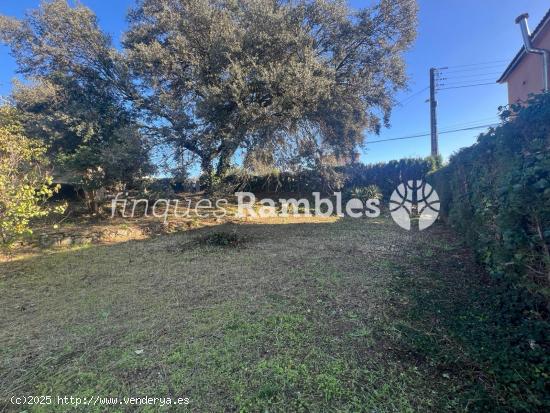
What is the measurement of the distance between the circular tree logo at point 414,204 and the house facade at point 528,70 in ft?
11.8

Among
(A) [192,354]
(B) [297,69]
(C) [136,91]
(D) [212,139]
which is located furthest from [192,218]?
(A) [192,354]

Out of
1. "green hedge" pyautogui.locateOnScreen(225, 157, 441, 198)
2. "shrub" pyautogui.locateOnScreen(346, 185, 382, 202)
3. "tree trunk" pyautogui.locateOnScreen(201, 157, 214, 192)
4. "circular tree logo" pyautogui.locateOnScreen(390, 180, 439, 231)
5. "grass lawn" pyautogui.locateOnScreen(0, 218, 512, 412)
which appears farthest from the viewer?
"green hedge" pyautogui.locateOnScreen(225, 157, 441, 198)

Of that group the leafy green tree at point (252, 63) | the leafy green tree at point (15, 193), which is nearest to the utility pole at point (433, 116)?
the leafy green tree at point (252, 63)

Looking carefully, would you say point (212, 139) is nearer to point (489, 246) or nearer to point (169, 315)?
point (169, 315)

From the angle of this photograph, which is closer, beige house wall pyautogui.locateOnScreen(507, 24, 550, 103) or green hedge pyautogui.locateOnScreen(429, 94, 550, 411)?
green hedge pyautogui.locateOnScreen(429, 94, 550, 411)

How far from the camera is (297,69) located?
23.5 feet

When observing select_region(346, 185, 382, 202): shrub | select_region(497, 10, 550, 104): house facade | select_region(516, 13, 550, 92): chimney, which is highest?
select_region(497, 10, 550, 104): house facade

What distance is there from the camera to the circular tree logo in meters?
8.24

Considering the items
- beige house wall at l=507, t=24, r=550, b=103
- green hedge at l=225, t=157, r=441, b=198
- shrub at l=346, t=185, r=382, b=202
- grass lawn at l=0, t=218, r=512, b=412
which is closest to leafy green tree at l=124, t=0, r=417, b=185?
beige house wall at l=507, t=24, r=550, b=103

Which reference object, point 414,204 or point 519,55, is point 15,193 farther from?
point 519,55

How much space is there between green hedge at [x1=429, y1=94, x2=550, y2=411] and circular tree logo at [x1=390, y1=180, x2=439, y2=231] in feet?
16.6

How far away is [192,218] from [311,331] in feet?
24.4

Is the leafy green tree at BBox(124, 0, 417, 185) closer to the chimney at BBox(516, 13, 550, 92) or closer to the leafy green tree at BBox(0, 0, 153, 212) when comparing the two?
the leafy green tree at BBox(0, 0, 153, 212)

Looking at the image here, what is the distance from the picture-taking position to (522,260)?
6.50 feet
